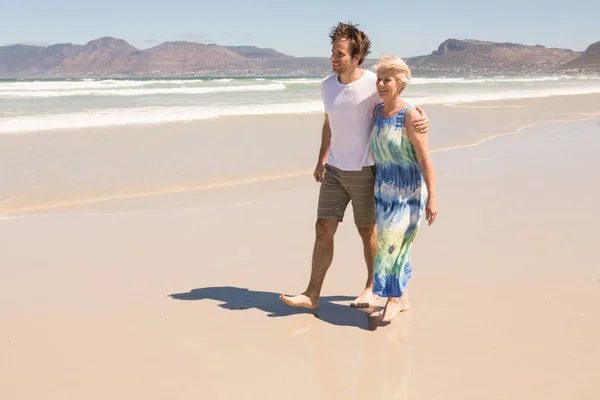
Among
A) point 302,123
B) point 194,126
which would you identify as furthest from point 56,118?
point 302,123

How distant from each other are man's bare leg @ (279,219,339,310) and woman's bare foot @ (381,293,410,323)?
1.48ft

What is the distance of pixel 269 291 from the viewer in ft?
15.2

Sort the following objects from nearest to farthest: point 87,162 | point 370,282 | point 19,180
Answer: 1. point 370,282
2. point 19,180
3. point 87,162

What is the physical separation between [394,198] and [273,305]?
106cm

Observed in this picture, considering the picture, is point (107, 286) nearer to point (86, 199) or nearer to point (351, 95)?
point (351, 95)

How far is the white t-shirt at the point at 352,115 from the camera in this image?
404 cm

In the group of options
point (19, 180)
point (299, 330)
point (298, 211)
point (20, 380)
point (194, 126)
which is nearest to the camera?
point (20, 380)

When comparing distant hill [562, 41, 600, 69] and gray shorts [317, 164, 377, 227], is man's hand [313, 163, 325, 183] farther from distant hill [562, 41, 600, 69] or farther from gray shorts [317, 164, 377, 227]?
distant hill [562, 41, 600, 69]

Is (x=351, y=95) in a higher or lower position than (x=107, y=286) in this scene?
higher

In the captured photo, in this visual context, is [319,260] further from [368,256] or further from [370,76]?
[370,76]

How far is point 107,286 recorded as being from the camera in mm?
4645

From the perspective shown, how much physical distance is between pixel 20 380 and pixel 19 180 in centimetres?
578

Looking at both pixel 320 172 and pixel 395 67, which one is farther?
pixel 320 172

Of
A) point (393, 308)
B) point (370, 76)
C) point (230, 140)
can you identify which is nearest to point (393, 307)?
point (393, 308)
